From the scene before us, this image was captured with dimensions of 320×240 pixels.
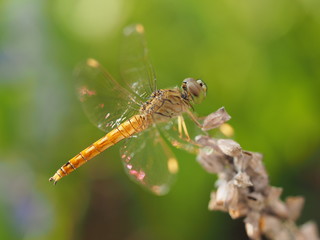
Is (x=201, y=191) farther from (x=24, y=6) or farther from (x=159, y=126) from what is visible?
(x=24, y=6)

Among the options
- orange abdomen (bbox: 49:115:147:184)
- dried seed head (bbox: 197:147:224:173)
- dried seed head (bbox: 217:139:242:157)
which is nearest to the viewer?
dried seed head (bbox: 217:139:242:157)

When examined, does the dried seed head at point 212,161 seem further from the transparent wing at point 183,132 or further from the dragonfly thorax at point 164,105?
the dragonfly thorax at point 164,105

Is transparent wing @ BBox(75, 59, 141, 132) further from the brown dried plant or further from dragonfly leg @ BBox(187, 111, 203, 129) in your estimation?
the brown dried plant

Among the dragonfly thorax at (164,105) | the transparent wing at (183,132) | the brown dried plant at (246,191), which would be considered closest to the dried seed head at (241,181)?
the brown dried plant at (246,191)

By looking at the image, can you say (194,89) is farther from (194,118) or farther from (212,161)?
(212,161)

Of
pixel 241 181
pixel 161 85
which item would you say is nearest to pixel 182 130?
pixel 241 181

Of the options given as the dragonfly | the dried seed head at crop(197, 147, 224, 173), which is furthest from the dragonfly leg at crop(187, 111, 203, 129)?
the dried seed head at crop(197, 147, 224, 173)
